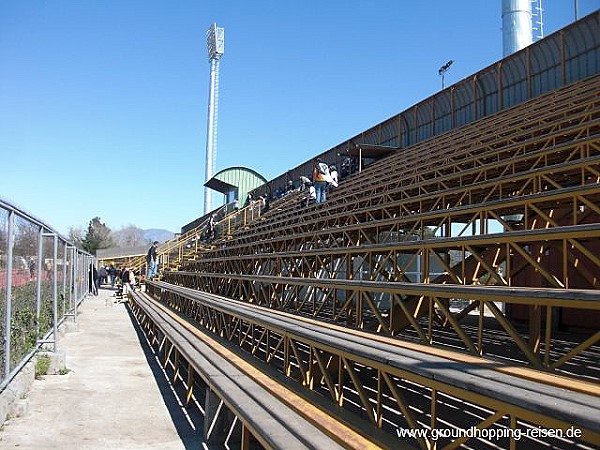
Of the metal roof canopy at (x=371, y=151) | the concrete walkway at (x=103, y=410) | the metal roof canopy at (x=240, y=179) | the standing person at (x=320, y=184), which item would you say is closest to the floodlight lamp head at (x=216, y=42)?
the metal roof canopy at (x=240, y=179)

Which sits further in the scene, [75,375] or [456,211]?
[75,375]

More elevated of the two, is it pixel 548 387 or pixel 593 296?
pixel 593 296

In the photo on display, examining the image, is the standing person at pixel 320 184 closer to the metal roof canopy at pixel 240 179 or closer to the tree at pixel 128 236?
the metal roof canopy at pixel 240 179

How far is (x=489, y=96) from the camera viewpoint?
1480cm

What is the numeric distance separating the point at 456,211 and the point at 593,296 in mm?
2520

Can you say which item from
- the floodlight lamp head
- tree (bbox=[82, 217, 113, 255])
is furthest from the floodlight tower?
tree (bbox=[82, 217, 113, 255])

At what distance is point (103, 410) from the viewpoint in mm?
5473

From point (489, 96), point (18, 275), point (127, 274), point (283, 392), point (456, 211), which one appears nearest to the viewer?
point (283, 392)

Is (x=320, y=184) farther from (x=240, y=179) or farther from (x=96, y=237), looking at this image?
(x=96, y=237)

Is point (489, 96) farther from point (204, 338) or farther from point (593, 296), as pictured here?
point (593, 296)

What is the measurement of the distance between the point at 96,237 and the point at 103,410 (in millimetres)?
68121

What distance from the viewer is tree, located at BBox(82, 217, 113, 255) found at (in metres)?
66.8

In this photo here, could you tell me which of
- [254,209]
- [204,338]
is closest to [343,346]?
[204,338]

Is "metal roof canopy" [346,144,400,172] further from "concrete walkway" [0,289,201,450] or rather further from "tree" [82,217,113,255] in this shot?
"tree" [82,217,113,255]
